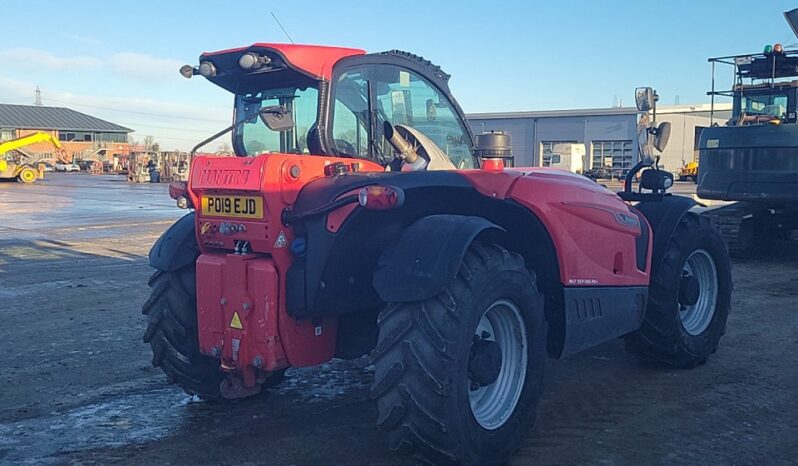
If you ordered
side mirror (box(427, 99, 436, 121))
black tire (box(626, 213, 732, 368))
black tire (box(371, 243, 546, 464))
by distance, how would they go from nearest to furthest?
black tire (box(371, 243, 546, 464)) → side mirror (box(427, 99, 436, 121)) → black tire (box(626, 213, 732, 368))

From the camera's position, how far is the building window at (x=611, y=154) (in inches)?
1922

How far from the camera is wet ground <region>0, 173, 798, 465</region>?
4.27 metres

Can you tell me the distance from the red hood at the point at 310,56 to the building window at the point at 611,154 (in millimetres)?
45922

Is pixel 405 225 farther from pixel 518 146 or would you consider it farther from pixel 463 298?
pixel 518 146

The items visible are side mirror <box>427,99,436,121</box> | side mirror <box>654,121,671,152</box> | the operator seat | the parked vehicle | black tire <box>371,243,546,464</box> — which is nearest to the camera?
black tire <box>371,243,546,464</box>

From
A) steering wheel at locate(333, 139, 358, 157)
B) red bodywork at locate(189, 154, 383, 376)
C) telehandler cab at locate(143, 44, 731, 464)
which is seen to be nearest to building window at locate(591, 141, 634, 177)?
telehandler cab at locate(143, 44, 731, 464)

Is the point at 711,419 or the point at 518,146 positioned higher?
the point at 518,146

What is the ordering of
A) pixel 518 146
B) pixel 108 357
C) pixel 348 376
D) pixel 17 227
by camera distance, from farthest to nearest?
pixel 518 146, pixel 17 227, pixel 108 357, pixel 348 376

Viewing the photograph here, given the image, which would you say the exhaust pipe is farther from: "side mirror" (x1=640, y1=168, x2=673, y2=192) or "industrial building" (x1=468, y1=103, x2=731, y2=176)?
"industrial building" (x1=468, y1=103, x2=731, y2=176)

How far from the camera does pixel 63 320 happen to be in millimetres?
7789

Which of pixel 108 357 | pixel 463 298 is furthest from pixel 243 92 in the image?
pixel 108 357

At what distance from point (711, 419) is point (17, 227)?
1687cm

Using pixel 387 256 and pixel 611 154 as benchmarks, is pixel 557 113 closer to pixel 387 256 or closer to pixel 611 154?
pixel 611 154

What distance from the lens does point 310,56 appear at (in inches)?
176
